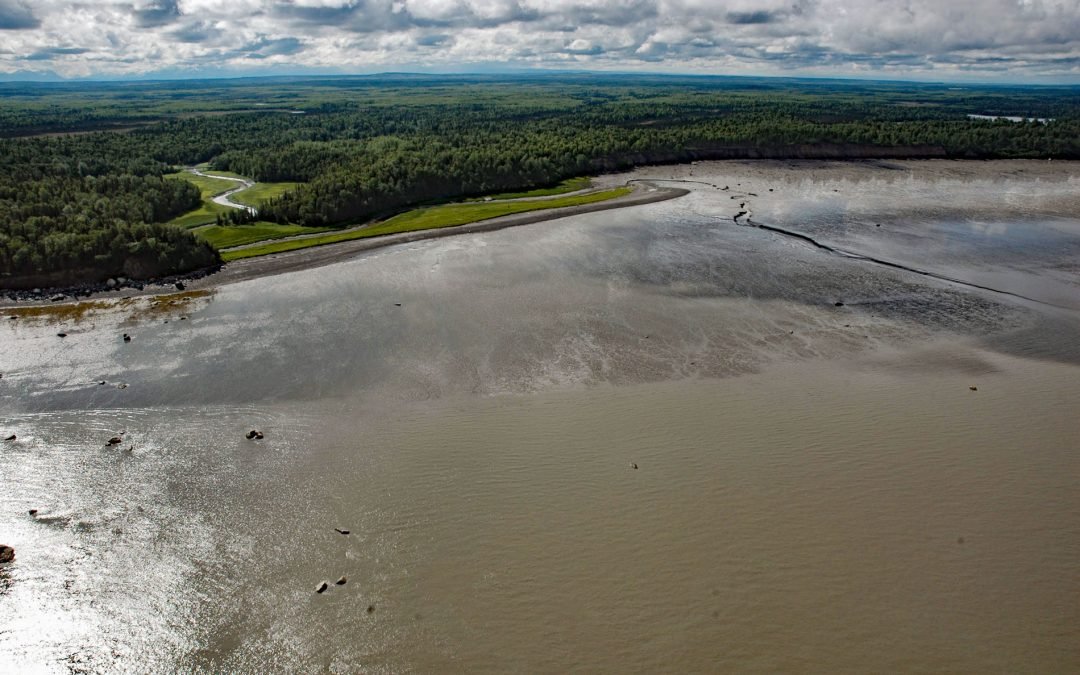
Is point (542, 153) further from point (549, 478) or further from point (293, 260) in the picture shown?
point (549, 478)

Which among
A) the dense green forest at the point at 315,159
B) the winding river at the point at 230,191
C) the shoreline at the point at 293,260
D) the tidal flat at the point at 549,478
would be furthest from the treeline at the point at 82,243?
the winding river at the point at 230,191

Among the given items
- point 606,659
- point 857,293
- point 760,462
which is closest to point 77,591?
point 606,659

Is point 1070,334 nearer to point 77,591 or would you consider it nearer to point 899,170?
point 77,591

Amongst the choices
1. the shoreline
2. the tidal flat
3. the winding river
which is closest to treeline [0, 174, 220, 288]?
the shoreline

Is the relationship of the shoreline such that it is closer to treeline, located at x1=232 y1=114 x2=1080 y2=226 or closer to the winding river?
treeline, located at x1=232 y1=114 x2=1080 y2=226

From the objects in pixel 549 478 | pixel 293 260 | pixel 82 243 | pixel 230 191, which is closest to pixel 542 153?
pixel 230 191

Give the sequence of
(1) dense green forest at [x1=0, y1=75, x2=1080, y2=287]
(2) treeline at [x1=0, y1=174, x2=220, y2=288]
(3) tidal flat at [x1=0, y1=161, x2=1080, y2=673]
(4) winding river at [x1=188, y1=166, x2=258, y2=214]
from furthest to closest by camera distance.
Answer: (4) winding river at [x1=188, y1=166, x2=258, y2=214] → (1) dense green forest at [x1=0, y1=75, x2=1080, y2=287] → (2) treeline at [x1=0, y1=174, x2=220, y2=288] → (3) tidal flat at [x1=0, y1=161, x2=1080, y2=673]
